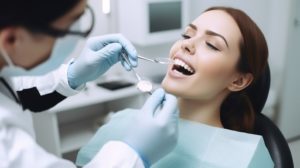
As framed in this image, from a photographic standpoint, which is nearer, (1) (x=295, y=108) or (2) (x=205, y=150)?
(2) (x=205, y=150)

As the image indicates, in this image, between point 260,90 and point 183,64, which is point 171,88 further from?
point 260,90

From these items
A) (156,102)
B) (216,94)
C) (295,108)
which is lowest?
(295,108)

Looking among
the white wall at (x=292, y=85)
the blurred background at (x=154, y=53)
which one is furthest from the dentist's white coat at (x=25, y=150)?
the white wall at (x=292, y=85)

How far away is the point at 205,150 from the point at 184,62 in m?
0.31

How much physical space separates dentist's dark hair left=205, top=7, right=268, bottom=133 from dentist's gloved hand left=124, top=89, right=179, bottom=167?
0.39 meters

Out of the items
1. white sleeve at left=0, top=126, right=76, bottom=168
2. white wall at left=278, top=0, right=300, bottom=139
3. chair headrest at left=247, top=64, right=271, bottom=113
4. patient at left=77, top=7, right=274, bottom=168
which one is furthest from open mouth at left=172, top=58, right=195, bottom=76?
white wall at left=278, top=0, right=300, bottom=139

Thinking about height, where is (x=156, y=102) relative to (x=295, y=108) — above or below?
above

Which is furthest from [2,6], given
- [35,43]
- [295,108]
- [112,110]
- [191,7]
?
[295,108]

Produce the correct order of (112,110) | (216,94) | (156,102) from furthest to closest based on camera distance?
(112,110) < (216,94) < (156,102)

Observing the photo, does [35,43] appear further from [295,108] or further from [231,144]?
[295,108]

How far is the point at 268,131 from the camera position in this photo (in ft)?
4.11

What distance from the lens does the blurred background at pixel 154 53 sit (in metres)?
2.16

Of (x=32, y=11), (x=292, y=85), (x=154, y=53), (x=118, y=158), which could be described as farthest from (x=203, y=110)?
(x=292, y=85)

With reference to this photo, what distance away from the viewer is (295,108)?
119 inches
